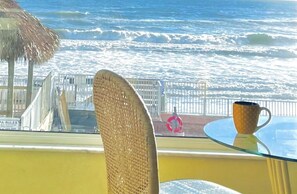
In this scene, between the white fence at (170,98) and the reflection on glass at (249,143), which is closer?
the reflection on glass at (249,143)

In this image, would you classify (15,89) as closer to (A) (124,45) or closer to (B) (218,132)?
(A) (124,45)

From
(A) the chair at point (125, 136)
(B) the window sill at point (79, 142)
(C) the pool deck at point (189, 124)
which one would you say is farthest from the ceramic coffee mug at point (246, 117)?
(C) the pool deck at point (189, 124)

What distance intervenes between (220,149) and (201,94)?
1.03 feet

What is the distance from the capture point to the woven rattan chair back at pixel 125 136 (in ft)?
4.26

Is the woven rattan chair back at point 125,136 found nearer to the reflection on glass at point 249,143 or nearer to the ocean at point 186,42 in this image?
the reflection on glass at point 249,143

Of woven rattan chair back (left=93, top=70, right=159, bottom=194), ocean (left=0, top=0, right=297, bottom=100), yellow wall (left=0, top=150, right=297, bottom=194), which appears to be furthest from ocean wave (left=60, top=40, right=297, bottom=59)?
woven rattan chair back (left=93, top=70, right=159, bottom=194)

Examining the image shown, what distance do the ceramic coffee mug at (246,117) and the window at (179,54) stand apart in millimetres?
716

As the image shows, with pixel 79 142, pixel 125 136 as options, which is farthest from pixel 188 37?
pixel 125 136

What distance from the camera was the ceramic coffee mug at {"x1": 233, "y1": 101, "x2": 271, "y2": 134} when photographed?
5.68ft

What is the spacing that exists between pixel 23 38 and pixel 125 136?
1.24 metres

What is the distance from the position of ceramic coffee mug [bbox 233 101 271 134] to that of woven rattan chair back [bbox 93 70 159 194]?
0.51 m

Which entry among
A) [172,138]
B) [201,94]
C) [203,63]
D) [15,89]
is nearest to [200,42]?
[203,63]

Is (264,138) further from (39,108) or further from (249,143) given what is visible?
(39,108)

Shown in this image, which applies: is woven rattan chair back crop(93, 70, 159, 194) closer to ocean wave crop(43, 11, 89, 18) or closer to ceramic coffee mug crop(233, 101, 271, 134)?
ceramic coffee mug crop(233, 101, 271, 134)
